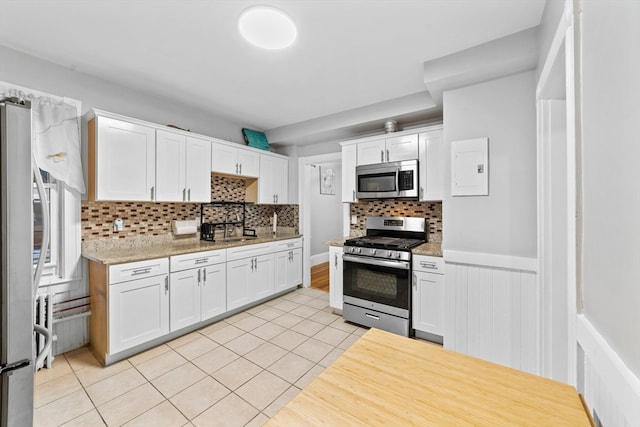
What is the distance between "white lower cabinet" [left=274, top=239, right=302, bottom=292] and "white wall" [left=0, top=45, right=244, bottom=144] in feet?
6.02

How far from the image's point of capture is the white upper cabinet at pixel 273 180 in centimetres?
404

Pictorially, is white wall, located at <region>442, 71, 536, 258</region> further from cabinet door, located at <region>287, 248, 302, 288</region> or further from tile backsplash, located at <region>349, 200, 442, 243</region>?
cabinet door, located at <region>287, 248, 302, 288</region>

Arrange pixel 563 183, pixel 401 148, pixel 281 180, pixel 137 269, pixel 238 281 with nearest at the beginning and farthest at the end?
pixel 563 183 → pixel 137 269 → pixel 401 148 → pixel 238 281 → pixel 281 180

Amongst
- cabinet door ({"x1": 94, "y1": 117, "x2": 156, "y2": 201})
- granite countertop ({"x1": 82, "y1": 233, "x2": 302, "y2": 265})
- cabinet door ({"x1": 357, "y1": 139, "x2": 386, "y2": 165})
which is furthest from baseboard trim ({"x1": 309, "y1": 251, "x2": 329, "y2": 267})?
cabinet door ({"x1": 94, "y1": 117, "x2": 156, "y2": 201})

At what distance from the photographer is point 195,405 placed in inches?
73.1

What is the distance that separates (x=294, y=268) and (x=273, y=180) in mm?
1413

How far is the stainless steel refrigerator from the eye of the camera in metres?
0.94

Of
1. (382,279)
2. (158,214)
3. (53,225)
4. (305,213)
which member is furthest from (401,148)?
(53,225)

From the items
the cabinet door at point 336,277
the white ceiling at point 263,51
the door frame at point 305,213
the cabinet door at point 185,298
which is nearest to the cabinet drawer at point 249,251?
the cabinet door at point 185,298

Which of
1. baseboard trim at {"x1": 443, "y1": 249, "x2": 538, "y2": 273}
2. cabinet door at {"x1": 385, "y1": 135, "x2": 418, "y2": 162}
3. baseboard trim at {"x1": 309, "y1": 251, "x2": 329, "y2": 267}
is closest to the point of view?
baseboard trim at {"x1": 443, "y1": 249, "x2": 538, "y2": 273}

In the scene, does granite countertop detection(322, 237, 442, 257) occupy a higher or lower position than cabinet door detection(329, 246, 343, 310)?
higher

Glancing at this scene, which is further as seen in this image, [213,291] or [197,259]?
[213,291]

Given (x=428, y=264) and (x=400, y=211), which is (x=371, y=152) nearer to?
(x=400, y=211)

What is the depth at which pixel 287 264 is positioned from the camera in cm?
408
